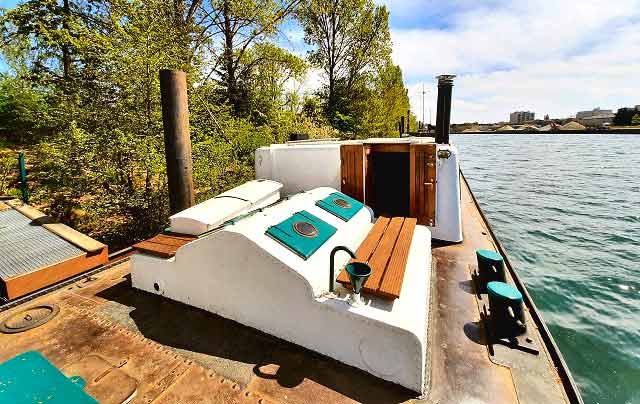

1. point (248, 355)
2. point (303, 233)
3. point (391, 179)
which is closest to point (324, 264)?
point (303, 233)

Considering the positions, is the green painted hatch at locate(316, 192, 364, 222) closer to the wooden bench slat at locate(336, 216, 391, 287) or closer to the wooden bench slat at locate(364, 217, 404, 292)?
the wooden bench slat at locate(336, 216, 391, 287)

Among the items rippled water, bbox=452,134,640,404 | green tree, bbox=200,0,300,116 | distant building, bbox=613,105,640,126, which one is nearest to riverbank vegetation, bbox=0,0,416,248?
green tree, bbox=200,0,300,116

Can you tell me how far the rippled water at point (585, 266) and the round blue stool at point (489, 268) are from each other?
276cm

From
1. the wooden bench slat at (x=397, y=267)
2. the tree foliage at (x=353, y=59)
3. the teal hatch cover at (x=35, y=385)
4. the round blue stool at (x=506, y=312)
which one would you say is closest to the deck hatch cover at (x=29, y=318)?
the teal hatch cover at (x=35, y=385)

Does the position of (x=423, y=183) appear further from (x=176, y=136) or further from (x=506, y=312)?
(x=176, y=136)

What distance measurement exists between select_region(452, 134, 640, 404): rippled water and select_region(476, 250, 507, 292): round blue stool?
9.05 ft

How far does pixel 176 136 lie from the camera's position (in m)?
6.15

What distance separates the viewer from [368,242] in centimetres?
500

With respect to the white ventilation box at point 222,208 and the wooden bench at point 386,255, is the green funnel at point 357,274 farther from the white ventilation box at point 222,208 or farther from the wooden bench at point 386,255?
the white ventilation box at point 222,208

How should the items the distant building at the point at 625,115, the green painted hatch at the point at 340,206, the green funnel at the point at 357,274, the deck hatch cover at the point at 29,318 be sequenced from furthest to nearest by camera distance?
the distant building at the point at 625,115, the green painted hatch at the point at 340,206, the deck hatch cover at the point at 29,318, the green funnel at the point at 357,274

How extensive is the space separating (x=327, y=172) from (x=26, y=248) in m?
6.36

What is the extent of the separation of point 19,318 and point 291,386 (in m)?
4.46

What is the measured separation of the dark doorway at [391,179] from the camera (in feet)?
27.2

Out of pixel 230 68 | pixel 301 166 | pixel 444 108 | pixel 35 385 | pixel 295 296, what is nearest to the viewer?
pixel 35 385
